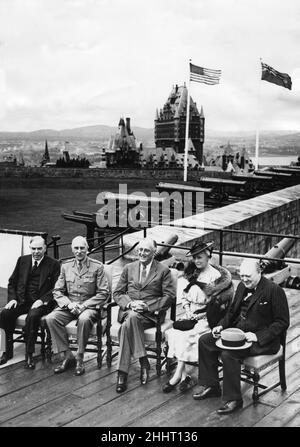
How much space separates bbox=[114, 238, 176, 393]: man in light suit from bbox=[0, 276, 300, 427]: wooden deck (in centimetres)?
27

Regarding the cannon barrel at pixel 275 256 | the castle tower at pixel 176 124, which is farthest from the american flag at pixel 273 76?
the castle tower at pixel 176 124

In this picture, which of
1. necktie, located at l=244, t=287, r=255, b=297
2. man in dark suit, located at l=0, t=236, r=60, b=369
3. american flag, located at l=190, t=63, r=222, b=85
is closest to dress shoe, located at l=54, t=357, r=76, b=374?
man in dark suit, located at l=0, t=236, r=60, b=369

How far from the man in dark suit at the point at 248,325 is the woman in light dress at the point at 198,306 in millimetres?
143

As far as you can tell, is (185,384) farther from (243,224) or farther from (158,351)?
(243,224)

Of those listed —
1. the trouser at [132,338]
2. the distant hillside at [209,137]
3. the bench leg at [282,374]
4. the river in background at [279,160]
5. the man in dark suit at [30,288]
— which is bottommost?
the bench leg at [282,374]

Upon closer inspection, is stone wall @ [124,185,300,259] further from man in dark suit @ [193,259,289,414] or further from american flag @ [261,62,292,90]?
american flag @ [261,62,292,90]

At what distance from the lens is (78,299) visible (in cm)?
533

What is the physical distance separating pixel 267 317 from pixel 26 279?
7.51 ft

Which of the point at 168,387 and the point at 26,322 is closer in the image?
the point at 168,387

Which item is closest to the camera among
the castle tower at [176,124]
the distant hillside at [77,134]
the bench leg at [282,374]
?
the bench leg at [282,374]

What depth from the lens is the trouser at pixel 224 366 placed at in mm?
4273

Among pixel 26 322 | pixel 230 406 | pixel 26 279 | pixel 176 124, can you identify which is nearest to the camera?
pixel 230 406

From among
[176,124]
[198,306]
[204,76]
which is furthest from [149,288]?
[176,124]

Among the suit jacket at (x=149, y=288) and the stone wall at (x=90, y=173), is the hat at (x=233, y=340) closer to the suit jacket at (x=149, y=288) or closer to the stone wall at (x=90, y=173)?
the suit jacket at (x=149, y=288)
